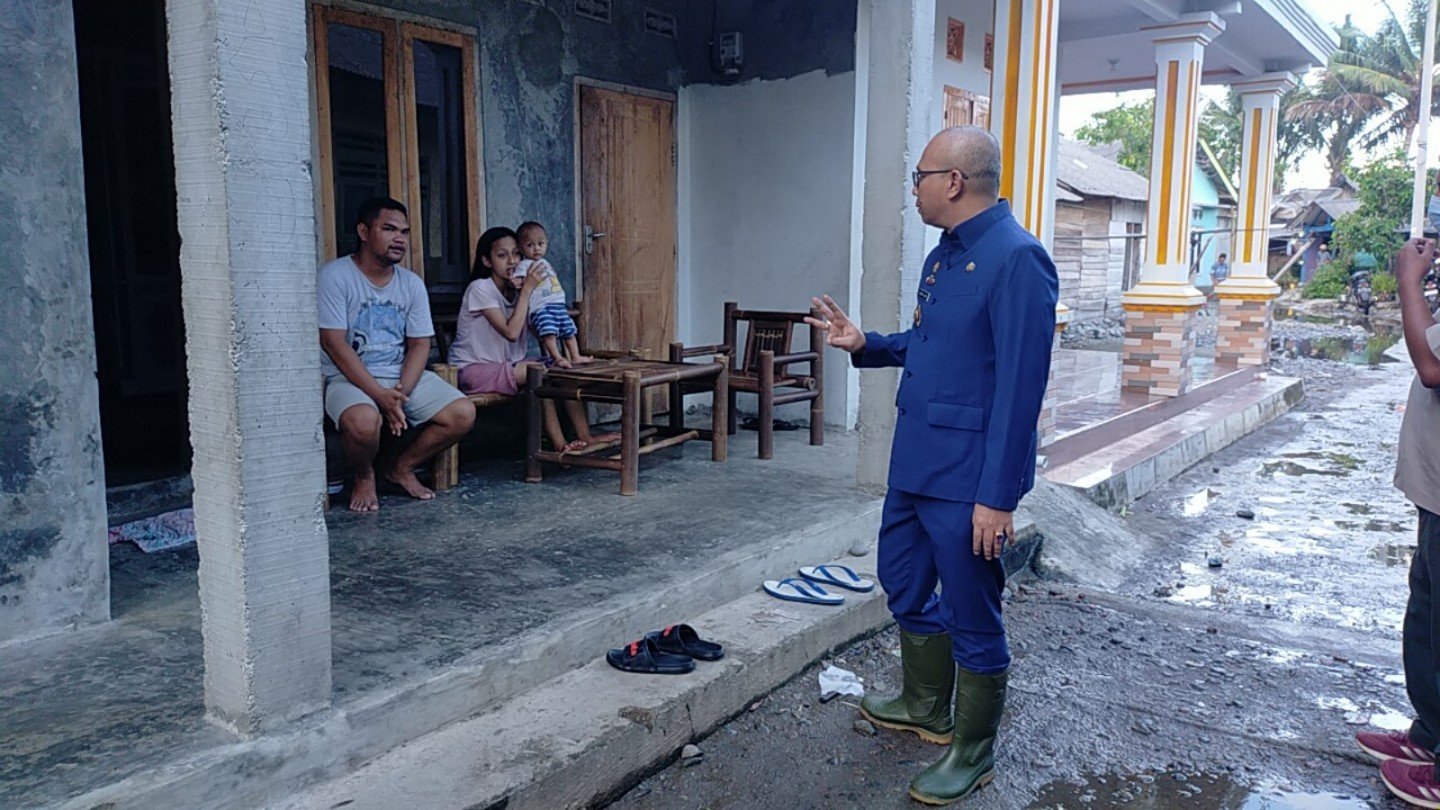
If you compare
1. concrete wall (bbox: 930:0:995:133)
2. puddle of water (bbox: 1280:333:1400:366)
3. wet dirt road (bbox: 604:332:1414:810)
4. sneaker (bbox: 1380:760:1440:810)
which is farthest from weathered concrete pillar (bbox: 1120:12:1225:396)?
sneaker (bbox: 1380:760:1440:810)

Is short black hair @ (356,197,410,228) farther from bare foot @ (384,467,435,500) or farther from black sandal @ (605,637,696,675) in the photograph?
black sandal @ (605,637,696,675)

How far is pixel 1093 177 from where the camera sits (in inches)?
1019

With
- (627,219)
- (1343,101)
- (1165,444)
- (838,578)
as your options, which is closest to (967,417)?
(838,578)

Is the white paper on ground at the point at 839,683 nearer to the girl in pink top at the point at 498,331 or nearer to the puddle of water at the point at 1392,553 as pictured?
the girl in pink top at the point at 498,331

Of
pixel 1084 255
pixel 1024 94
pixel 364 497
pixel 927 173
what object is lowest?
pixel 364 497

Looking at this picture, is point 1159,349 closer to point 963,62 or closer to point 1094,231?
point 963,62

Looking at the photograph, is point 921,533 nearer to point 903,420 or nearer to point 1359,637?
point 903,420

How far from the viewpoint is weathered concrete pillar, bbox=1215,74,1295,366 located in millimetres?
12922

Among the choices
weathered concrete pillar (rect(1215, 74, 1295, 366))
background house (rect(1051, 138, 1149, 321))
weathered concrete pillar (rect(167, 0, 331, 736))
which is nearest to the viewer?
weathered concrete pillar (rect(167, 0, 331, 736))

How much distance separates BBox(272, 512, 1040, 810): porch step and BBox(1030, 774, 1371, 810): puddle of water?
0.97 meters

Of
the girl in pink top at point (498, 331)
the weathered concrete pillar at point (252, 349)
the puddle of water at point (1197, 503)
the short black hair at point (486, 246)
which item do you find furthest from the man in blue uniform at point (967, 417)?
the puddle of water at point (1197, 503)

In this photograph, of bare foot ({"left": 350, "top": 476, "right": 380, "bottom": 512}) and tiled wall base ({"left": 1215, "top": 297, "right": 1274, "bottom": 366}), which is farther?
tiled wall base ({"left": 1215, "top": 297, "right": 1274, "bottom": 366})

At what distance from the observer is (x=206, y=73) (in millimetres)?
2291

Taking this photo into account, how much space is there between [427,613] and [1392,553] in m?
5.70
